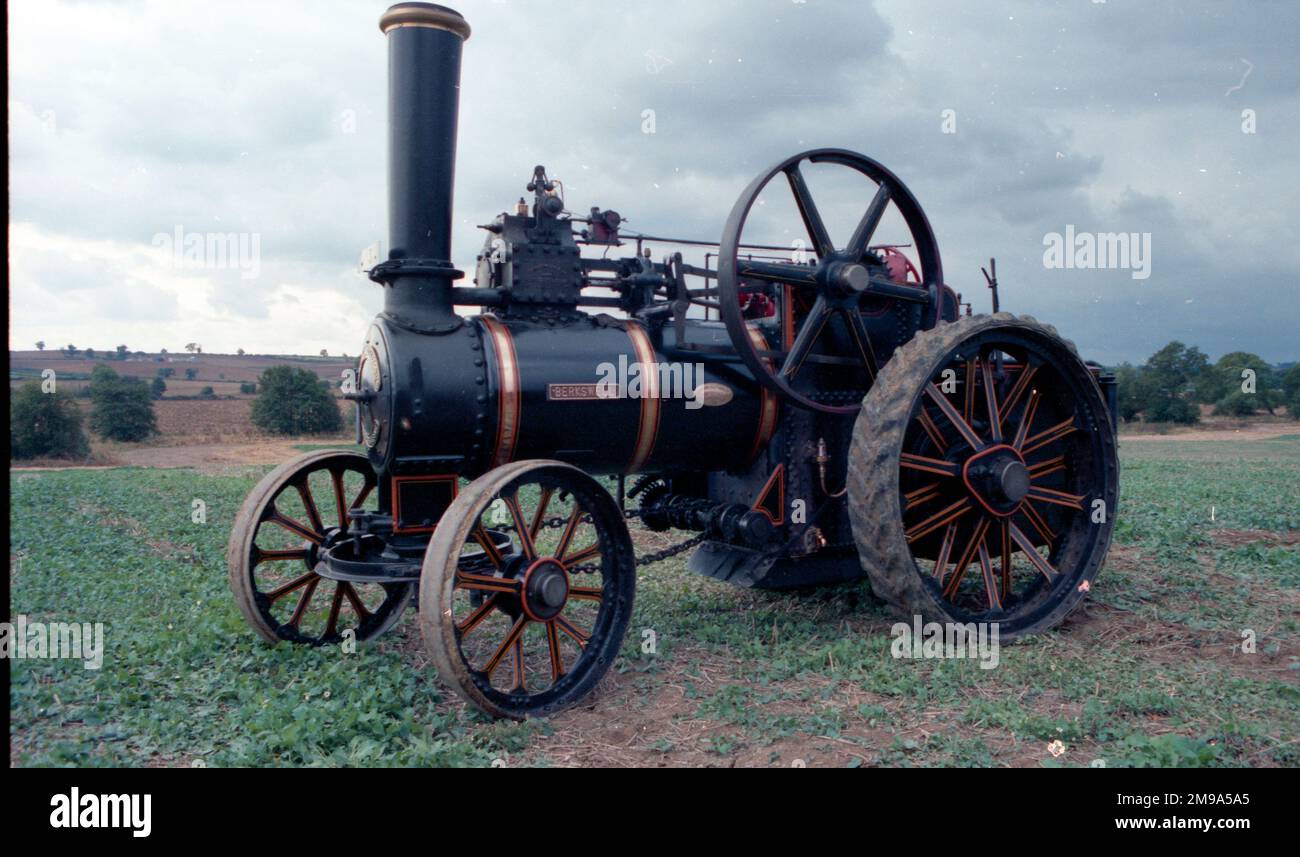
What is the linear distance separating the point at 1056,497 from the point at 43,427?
22690 millimetres

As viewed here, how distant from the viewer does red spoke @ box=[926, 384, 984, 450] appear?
5.21m

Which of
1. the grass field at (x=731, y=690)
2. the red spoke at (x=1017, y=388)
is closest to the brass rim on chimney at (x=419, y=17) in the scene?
the grass field at (x=731, y=690)

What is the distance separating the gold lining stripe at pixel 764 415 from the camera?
18.4 feet

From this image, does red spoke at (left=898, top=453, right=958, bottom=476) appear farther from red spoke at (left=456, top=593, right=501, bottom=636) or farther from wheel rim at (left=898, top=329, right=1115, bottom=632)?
red spoke at (left=456, top=593, right=501, bottom=636)

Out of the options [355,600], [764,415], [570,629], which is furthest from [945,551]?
[355,600]

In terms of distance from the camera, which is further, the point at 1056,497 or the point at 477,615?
the point at 1056,497

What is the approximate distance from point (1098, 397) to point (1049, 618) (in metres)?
1.42

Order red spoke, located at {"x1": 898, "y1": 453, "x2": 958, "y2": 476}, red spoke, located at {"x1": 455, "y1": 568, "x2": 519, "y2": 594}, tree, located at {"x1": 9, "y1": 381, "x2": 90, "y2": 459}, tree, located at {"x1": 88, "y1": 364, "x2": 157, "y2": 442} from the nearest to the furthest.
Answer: red spoke, located at {"x1": 455, "y1": 568, "x2": 519, "y2": 594} < red spoke, located at {"x1": 898, "y1": 453, "x2": 958, "y2": 476} < tree, located at {"x1": 9, "y1": 381, "x2": 90, "y2": 459} < tree, located at {"x1": 88, "y1": 364, "x2": 157, "y2": 442}

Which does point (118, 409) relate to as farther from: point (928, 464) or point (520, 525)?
point (928, 464)

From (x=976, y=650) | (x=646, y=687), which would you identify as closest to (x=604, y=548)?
(x=646, y=687)

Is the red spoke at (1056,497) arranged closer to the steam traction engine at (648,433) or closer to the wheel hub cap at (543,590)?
the steam traction engine at (648,433)

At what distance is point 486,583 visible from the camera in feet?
13.9

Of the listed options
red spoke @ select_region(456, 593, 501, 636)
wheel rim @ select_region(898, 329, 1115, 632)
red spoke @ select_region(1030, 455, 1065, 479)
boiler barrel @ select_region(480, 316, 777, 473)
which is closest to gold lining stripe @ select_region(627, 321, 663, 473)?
boiler barrel @ select_region(480, 316, 777, 473)

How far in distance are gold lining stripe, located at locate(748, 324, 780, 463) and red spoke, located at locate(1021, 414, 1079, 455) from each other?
1564mm
